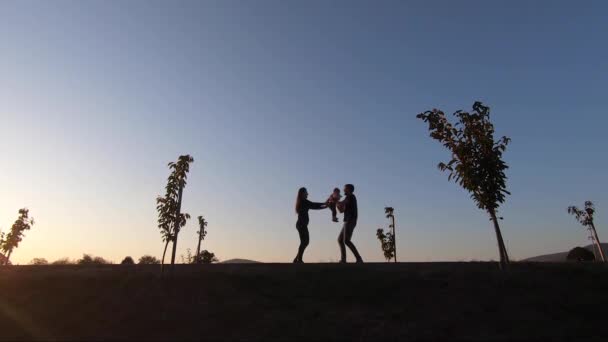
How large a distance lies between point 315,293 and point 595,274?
266 inches

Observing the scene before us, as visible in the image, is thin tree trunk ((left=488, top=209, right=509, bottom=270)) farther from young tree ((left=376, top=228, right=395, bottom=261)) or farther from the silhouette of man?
young tree ((left=376, top=228, right=395, bottom=261))

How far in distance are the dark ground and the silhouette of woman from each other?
37.2 inches

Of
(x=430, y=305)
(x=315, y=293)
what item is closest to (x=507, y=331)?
(x=430, y=305)

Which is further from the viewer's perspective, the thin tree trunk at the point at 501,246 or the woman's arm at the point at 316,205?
the woman's arm at the point at 316,205

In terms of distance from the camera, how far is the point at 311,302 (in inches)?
339

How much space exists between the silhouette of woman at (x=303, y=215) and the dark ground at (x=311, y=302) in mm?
945

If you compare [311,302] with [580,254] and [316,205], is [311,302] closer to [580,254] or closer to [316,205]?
[316,205]

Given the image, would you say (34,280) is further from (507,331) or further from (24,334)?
(507,331)

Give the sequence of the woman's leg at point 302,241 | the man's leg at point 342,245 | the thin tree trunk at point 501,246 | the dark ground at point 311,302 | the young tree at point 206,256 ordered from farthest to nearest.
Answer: the young tree at point 206,256 → the woman's leg at point 302,241 → the man's leg at point 342,245 → the thin tree trunk at point 501,246 → the dark ground at point 311,302

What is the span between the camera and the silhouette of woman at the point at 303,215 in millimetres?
12234

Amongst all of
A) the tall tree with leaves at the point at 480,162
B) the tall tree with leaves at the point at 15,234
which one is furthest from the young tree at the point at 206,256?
the tall tree with leaves at the point at 480,162

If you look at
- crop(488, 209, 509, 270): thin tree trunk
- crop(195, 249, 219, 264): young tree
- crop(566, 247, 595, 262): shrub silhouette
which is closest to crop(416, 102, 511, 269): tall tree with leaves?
crop(488, 209, 509, 270): thin tree trunk

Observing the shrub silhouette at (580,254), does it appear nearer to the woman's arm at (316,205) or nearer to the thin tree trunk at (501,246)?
the thin tree trunk at (501,246)

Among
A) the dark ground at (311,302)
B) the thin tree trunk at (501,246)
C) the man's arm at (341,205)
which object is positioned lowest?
the dark ground at (311,302)
